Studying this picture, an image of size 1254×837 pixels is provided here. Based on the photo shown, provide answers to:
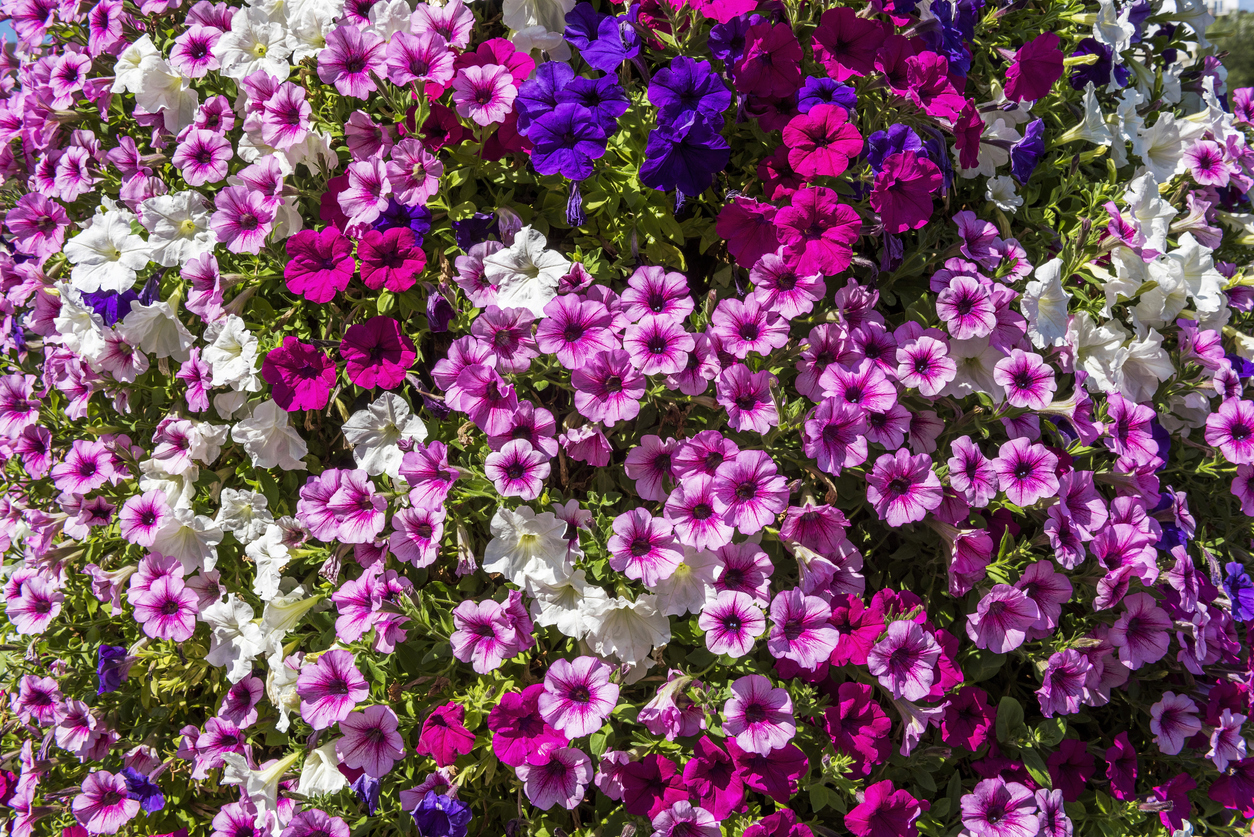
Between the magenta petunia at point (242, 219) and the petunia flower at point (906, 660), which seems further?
the magenta petunia at point (242, 219)

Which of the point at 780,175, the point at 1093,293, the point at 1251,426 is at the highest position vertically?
the point at 780,175

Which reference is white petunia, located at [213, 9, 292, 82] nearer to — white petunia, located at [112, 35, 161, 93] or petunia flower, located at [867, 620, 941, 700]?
white petunia, located at [112, 35, 161, 93]

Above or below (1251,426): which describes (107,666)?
below

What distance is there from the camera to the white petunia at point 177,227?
254cm

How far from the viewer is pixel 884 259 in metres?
2.36

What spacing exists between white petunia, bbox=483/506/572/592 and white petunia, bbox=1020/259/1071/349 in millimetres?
1348

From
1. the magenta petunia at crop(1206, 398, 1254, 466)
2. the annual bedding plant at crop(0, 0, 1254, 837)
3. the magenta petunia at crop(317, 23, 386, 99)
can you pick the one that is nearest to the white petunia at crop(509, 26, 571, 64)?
the annual bedding plant at crop(0, 0, 1254, 837)

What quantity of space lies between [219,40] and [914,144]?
199 cm

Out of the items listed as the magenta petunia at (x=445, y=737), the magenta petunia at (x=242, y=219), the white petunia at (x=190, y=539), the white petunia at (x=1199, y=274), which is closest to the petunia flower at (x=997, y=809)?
the magenta petunia at (x=445, y=737)

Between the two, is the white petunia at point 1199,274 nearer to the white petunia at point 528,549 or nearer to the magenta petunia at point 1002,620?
the magenta petunia at point 1002,620

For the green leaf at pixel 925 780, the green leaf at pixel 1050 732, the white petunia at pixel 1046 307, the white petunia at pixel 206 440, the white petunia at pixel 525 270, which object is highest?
the white petunia at pixel 525 270

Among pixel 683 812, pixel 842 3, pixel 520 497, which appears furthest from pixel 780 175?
pixel 683 812

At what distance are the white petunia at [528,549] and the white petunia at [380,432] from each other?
350 mm

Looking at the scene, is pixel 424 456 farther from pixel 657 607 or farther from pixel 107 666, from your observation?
pixel 107 666
